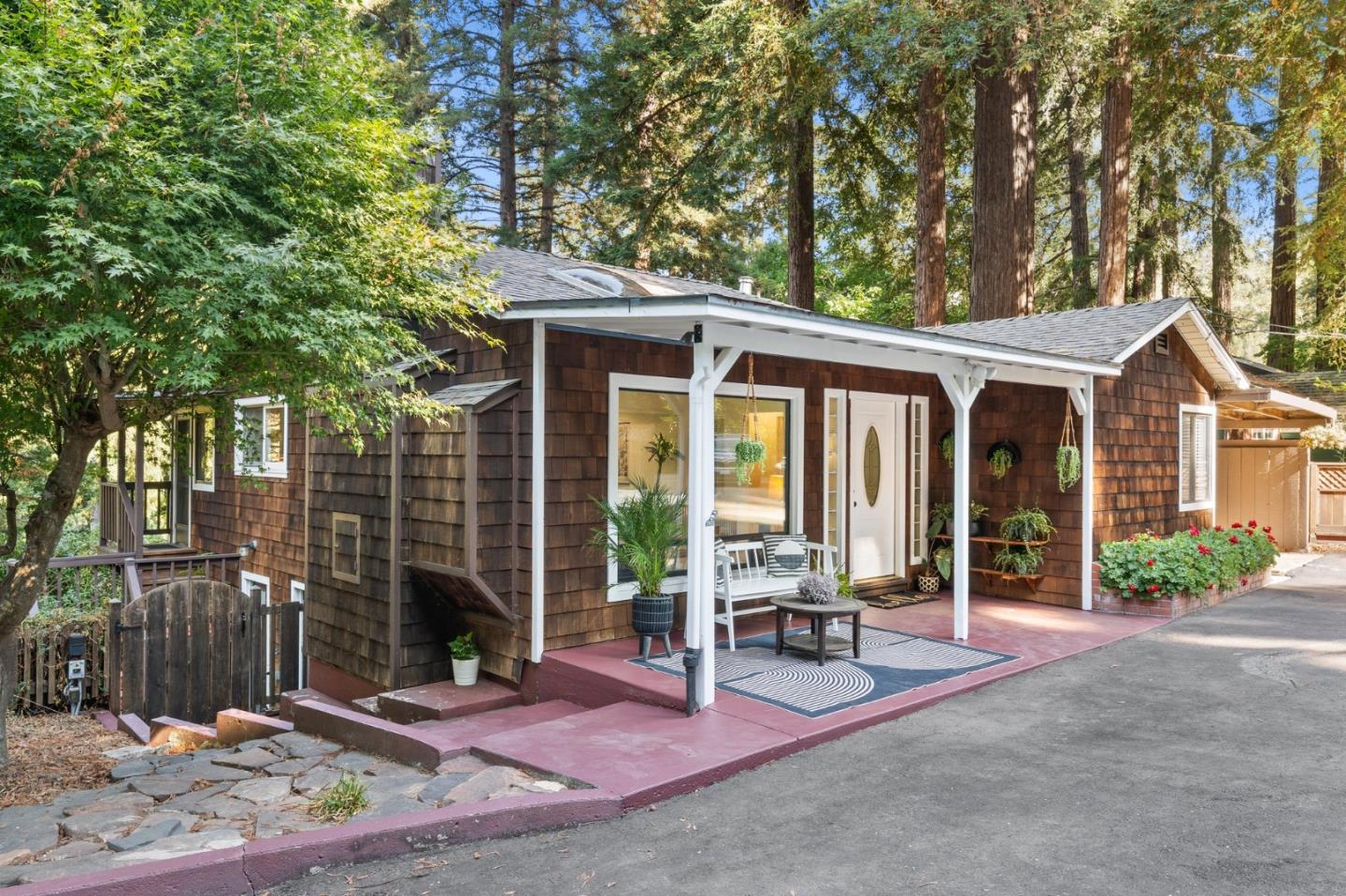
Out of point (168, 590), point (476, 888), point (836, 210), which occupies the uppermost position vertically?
point (836, 210)

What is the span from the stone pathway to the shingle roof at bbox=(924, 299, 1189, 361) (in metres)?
6.08

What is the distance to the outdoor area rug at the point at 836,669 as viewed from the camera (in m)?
5.61

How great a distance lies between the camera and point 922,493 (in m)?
9.73

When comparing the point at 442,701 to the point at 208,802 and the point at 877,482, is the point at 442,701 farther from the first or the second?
the point at 877,482

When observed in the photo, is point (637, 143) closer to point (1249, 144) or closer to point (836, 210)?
point (836, 210)

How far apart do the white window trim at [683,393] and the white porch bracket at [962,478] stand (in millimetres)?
1436

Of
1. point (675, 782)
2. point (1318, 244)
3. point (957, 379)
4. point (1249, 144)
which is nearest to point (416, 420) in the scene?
point (675, 782)

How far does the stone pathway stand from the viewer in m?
3.68

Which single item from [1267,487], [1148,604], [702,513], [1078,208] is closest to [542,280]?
[702,513]

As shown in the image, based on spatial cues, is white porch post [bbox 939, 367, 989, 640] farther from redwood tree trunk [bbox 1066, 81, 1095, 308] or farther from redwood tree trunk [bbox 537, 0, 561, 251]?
redwood tree trunk [bbox 1066, 81, 1095, 308]

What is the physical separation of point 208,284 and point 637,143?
13.0 metres

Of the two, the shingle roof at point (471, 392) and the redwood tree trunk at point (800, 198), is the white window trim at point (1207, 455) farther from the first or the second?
the shingle roof at point (471, 392)

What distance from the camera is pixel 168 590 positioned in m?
7.57

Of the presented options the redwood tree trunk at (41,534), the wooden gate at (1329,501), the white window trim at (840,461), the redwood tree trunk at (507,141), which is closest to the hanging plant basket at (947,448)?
the white window trim at (840,461)
